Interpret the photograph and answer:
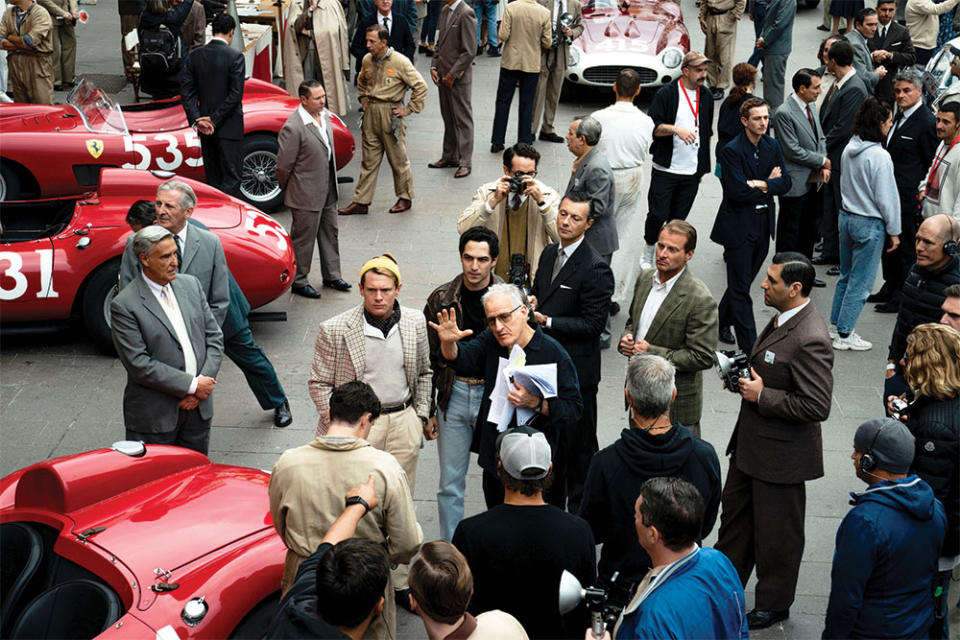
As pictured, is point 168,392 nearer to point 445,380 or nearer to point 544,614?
point 445,380

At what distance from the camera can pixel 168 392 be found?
5836 millimetres

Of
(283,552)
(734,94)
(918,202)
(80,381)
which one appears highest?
(734,94)

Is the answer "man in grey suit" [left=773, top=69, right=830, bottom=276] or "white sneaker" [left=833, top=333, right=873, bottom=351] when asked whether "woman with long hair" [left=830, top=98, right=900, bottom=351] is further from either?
"man in grey suit" [left=773, top=69, right=830, bottom=276]

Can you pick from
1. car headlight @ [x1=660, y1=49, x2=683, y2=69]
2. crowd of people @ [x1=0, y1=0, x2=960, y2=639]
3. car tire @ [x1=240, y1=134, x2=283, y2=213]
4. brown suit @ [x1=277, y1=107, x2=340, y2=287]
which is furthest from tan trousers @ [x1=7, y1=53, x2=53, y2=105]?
car headlight @ [x1=660, y1=49, x2=683, y2=69]

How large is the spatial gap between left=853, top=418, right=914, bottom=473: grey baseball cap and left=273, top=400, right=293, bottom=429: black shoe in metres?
4.18

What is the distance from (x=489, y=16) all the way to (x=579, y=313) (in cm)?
1181

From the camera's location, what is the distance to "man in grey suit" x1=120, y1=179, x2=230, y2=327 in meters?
6.46

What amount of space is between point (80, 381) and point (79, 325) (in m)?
0.55

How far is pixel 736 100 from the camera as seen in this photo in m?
9.70

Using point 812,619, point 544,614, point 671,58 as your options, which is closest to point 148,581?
point 544,614

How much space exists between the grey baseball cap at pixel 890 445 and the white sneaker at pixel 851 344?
4.47 m

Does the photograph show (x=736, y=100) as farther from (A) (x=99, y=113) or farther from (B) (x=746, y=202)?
(A) (x=99, y=113)

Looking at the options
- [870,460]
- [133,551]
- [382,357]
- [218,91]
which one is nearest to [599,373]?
[382,357]

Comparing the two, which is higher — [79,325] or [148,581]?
[148,581]
